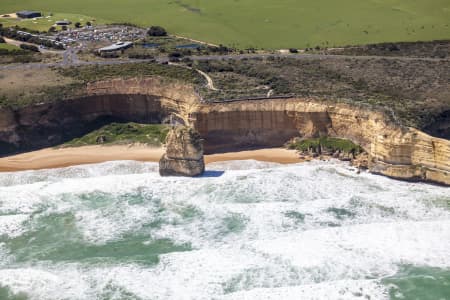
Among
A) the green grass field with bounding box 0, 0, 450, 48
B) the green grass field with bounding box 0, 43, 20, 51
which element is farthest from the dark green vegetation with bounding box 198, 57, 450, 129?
the green grass field with bounding box 0, 43, 20, 51

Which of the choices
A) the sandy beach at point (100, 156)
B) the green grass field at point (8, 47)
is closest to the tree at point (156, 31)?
the green grass field at point (8, 47)

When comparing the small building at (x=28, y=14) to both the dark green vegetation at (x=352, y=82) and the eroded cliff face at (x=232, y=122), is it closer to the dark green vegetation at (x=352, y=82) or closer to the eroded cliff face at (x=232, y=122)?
the dark green vegetation at (x=352, y=82)

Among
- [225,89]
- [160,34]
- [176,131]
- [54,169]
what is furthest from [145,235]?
[160,34]

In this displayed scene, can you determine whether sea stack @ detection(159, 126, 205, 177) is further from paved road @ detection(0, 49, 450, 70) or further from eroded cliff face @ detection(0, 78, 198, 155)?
paved road @ detection(0, 49, 450, 70)

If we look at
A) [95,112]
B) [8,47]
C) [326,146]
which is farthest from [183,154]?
[8,47]

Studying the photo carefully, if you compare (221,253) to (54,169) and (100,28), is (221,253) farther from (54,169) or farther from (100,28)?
(100,28)
